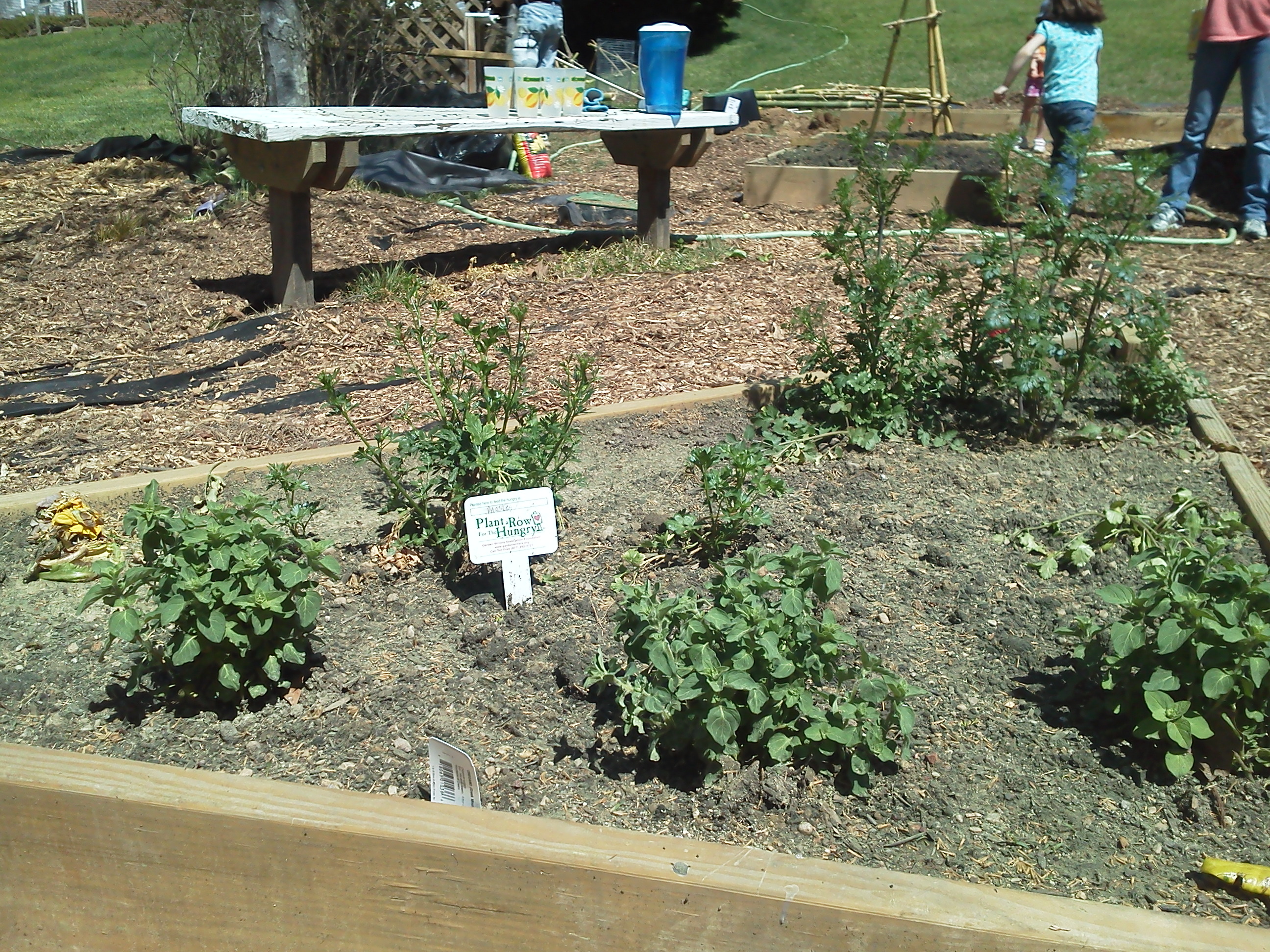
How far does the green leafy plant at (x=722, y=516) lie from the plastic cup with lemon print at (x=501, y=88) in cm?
379

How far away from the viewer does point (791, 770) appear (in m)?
2.11

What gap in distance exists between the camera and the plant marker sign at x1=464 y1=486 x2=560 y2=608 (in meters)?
2.63

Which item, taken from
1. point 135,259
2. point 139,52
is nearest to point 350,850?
point 135,259

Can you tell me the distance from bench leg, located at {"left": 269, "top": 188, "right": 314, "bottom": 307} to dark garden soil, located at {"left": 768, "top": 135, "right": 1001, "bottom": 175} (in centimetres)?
446

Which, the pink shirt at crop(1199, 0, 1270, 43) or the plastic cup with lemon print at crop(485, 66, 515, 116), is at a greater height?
the pink shirt at crop(1199, 0, 1270, 43)

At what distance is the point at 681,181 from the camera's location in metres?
9.02

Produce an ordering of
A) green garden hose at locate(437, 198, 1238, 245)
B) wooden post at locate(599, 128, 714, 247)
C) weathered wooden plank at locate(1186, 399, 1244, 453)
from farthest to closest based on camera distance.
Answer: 1. green garden hose at locate(437, 198, 1238, 245)
2. wooden post at locate(599, 128, 714, 247)
3. weathered wooden plank at locate(1186, 399, 1244, 453)

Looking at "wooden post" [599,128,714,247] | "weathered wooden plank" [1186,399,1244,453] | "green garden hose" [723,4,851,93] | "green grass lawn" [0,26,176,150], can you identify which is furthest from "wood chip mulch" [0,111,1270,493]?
"green garden hose" [723,4,851,93]

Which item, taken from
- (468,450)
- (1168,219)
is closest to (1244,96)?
(1168,219)

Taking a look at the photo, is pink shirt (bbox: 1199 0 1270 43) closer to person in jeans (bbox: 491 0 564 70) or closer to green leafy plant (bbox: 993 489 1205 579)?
green leafy plant (bbox: 993 489 1205 579)

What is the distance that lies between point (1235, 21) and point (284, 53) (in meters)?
6.32

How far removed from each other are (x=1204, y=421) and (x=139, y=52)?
2034 cm

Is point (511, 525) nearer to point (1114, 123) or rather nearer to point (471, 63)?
point (1114, 123)

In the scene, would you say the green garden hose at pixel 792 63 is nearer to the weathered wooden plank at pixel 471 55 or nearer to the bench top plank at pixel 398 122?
the weathered wooden plank at pixel 471 55
